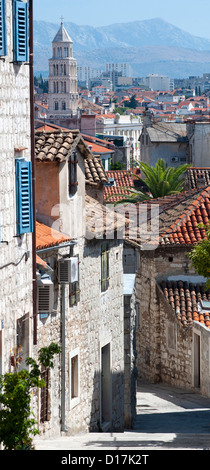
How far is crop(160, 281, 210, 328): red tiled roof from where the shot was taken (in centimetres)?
2842

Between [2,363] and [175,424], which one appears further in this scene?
[175,424]

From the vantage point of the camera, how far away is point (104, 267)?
858 inches

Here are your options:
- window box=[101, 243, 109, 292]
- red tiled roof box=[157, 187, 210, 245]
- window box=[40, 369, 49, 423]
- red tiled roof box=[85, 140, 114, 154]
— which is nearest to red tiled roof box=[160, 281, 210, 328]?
red tiled roof box=[157, 187, 210, 245]

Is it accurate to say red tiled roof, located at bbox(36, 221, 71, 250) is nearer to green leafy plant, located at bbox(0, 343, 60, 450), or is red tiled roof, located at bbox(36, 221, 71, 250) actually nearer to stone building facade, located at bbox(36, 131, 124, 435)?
stone building facade, located at bbox(36, 131, 124, 435)

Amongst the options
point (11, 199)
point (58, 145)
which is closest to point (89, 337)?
point (58, 145)

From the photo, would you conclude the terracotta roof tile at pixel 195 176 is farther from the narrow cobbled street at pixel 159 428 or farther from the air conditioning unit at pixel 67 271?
the air conditioning unit at pixel 67 271

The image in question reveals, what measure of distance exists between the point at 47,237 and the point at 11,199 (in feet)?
9.06

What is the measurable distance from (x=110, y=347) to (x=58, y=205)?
4.81m

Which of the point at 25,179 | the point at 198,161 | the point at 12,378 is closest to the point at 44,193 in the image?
the point at 25,179

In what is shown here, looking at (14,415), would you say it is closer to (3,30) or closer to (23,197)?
(23,197)

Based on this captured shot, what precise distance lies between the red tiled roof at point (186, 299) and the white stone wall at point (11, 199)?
12433 mm

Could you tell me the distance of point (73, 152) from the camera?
19.8 meters
